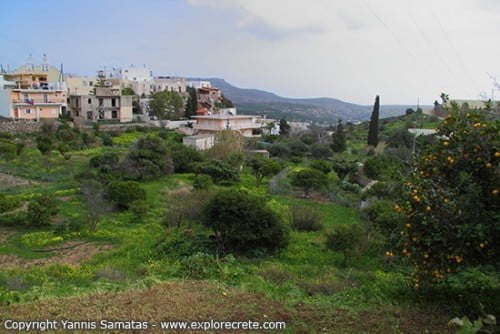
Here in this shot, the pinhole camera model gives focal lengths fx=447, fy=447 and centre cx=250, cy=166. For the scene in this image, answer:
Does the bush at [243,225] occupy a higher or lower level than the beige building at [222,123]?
lower

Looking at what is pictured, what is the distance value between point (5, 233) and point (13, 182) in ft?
28.2

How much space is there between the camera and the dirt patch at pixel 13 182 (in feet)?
72.2

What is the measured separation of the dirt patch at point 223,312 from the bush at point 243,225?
638 cm

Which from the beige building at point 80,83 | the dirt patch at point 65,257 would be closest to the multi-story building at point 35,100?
the beige building at point 80,83

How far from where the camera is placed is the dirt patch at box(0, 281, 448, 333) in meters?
5.49

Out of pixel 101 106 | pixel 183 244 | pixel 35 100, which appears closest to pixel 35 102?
pixel 35 100

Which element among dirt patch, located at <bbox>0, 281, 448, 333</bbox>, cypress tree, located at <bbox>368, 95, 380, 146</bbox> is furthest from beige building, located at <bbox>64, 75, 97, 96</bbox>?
dirt patch, located at <bbox>0, 281, 448, 333</bbox>

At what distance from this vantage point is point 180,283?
7.34 meters

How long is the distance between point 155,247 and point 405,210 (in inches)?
349

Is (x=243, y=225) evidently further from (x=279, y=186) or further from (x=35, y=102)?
(x=35, y=102)

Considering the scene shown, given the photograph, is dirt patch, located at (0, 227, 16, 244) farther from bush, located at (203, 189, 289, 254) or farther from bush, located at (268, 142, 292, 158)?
bush, located at (268, 142, 292, 158)

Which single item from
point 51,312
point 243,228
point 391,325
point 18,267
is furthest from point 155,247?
point 391,325

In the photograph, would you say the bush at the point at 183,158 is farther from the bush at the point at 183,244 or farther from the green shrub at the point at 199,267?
the green shrub at the point at 199,267

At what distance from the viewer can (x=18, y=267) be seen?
11.5m
